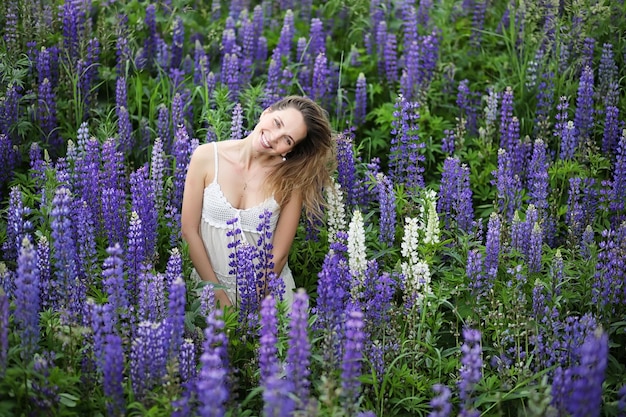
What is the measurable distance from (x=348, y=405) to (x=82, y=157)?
2823mm

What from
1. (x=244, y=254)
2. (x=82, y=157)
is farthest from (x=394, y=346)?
(x=82, y=157)

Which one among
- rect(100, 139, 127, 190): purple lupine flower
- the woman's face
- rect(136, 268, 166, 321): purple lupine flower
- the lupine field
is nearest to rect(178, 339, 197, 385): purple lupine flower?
the lupine field

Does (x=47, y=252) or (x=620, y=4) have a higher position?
(x=620, y=4)

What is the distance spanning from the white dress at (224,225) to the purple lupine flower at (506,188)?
5.03 feet

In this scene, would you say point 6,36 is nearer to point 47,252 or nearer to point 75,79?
point 75,79

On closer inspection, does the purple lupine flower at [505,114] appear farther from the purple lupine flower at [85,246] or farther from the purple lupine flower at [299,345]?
the purple lupine flower at [299,345]

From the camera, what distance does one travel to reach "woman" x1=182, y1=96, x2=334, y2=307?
15.5 ft

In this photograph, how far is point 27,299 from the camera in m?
3.30

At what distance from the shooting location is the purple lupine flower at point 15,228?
4.24m

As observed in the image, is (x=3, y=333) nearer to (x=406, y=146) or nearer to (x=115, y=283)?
(x=115, y=283)

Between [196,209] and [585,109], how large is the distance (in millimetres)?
3133

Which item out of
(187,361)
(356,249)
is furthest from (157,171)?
(187,361)

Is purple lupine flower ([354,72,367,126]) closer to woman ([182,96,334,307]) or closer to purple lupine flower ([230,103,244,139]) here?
purple lupine flower ([230,103,244,139])

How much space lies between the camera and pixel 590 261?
183 inches
